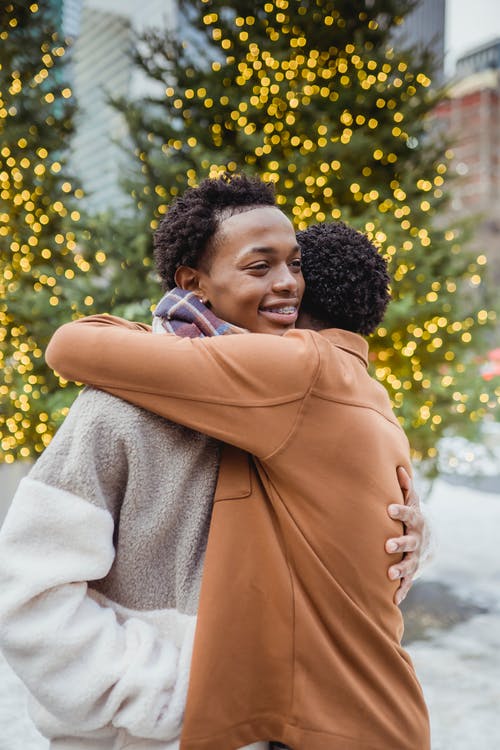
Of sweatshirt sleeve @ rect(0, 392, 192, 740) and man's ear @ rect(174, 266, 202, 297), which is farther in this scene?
man's ear @ rect(174, 266, 202, 297)

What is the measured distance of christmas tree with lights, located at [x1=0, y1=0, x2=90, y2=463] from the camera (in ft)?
13.4

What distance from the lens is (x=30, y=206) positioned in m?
→ 4.64

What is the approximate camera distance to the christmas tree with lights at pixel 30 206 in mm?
4090

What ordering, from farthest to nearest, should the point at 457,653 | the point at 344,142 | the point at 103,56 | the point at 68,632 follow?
the point at 103,56 → the point at 344,142 → the point at 457,653 → the point at 68,632

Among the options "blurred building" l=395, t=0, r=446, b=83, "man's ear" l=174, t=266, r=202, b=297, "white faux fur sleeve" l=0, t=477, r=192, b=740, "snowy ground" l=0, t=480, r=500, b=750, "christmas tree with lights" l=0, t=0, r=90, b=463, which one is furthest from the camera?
"blurred building" l=395, t=0, r=446, b=83

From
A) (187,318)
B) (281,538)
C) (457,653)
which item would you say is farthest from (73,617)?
(457,653)

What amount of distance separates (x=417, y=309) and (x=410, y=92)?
160cm

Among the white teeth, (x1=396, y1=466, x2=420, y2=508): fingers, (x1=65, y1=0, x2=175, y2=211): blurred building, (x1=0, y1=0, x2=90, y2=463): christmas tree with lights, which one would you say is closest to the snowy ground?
(x1=396, y1=466, x2=420, y2=508): fingers

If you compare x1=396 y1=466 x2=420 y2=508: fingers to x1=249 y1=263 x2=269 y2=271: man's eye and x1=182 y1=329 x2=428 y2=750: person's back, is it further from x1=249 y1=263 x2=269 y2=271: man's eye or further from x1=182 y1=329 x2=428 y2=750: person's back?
x1=249 y1=263 x2=269 y2=271: man's eye

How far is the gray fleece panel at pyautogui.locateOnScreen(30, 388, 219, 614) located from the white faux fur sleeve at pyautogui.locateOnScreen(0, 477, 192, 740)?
46 mm

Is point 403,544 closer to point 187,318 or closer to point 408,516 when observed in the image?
point 408,516

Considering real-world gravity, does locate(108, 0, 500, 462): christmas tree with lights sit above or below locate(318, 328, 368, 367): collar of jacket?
above

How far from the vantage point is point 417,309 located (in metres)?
3.73

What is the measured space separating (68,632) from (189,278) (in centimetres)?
64
